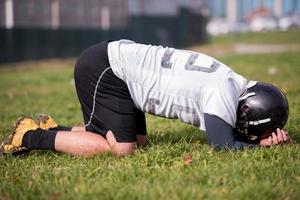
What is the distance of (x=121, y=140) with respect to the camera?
4.80 metres

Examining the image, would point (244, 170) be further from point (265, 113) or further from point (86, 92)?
point (86, 92)

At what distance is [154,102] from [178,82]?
0.91 ft

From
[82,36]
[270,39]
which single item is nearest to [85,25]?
[82,36]

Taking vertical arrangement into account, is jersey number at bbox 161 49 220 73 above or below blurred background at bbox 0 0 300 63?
above

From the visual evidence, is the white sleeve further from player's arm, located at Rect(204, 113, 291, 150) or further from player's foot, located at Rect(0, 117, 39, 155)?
player's foot, located at Rect(0, 117, 39, 155)

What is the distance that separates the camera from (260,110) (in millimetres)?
4539

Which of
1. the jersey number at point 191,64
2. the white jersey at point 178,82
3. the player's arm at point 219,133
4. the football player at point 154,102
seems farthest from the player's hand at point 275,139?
the jersey number at point 191,64

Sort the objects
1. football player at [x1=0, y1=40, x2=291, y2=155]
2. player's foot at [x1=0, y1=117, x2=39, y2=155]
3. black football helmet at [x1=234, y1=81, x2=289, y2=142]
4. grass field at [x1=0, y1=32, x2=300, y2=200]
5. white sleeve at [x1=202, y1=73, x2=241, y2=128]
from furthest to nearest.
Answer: player's foot at [x1=0, y1=117, x2=39, y2=155]
black football helmet at [x1=234, y1=81, x2=289, y2=142]
football player at [x1=0, y1=40, x2=291, y2=155]
white sleeve at [x1=202, y1=73, x2=241, y2=128]
grass field at [x1=0, y1=32, x2=300, y2=200]

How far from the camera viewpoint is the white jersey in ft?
14.1

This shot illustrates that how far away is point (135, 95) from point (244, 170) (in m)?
1.20

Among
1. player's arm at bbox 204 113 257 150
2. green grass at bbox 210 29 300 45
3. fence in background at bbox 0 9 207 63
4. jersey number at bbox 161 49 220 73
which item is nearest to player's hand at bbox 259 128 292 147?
player's arm at bbox 204 113 257 150

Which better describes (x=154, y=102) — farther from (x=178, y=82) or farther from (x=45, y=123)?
(x=45, y=123)

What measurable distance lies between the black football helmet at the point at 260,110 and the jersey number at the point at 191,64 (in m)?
0.35

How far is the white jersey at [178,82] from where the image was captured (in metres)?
4.30
